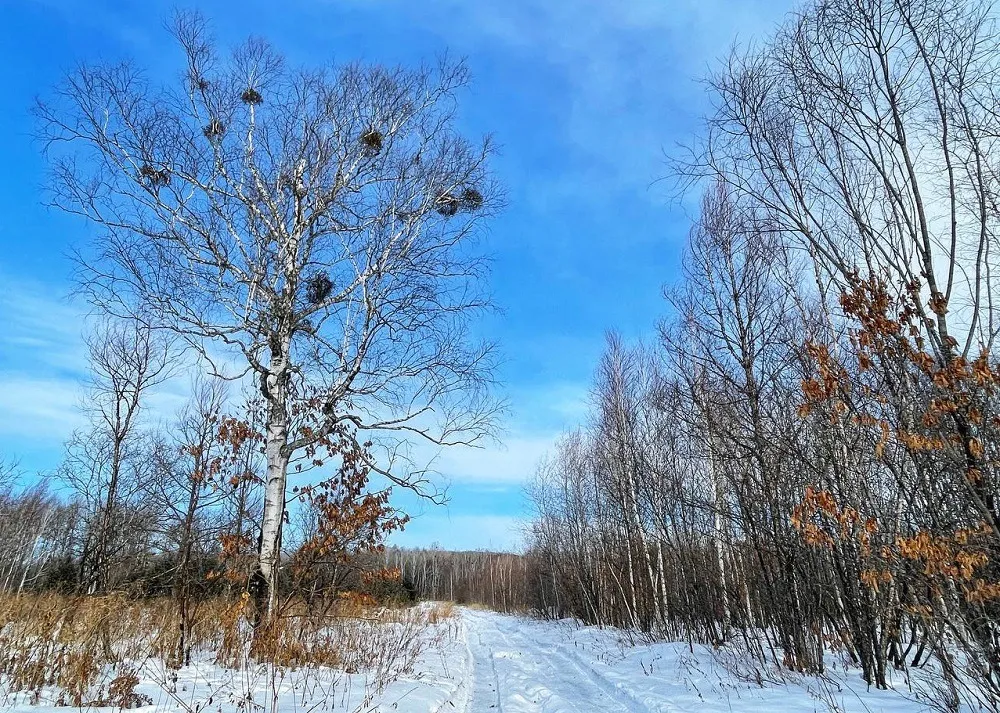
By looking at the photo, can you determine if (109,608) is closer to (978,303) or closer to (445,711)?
(445,711)

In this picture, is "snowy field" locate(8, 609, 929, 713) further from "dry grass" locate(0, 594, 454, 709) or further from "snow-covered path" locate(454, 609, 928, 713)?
"dry grass" locate(0, 594, 454, 709)

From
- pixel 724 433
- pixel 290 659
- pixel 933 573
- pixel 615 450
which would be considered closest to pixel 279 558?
pixel 290 659

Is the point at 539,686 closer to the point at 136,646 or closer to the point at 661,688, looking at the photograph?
the point at 661,688

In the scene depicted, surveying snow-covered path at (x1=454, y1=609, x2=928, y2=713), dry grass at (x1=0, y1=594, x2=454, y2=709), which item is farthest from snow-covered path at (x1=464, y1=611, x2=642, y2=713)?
dry grass at (x1=0, y1=594, x2=454, y2=709)

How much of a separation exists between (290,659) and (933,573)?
20.7 ft

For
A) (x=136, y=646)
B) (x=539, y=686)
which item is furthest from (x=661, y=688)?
(x=136, y=646)

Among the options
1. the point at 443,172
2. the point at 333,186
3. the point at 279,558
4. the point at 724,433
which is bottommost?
the point at 279,558

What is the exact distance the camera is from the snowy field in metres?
4.73

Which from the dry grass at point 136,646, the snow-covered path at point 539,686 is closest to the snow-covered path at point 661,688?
the snow-covered path at point 539,686

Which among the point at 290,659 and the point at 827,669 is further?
the point at 827,669

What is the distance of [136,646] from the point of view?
242 inches

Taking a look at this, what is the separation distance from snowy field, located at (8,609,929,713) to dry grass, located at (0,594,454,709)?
16 cm

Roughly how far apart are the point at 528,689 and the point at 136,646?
4.93m

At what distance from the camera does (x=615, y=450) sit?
17.1m
